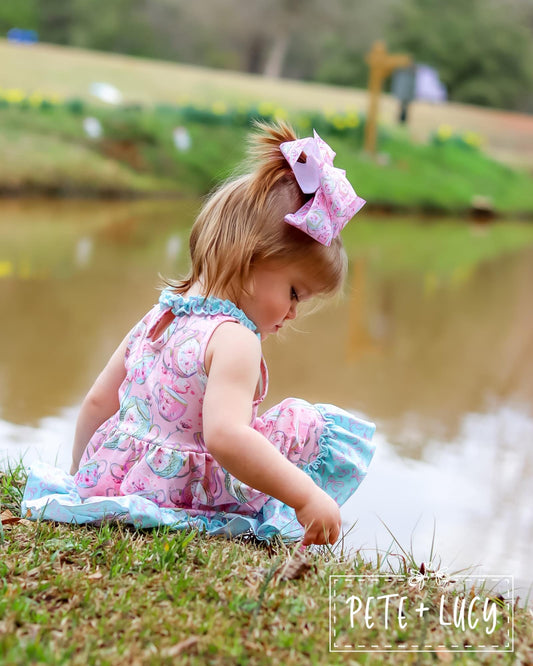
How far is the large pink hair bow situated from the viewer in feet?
4.74

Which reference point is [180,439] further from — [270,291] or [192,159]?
[192,159]

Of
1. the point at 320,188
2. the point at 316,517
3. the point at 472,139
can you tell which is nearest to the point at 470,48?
the point at 472,139

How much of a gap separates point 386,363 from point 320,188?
5.70ft

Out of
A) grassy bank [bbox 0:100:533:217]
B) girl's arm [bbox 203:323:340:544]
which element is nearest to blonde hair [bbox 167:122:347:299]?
girl's arm [bbox 203:323:340:544]

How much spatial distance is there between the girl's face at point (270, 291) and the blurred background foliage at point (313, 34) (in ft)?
58.6

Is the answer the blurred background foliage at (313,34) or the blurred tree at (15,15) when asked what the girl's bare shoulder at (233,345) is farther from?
the blurred tree at (15,15)

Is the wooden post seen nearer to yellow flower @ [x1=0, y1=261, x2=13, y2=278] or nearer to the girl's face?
yellow flower @ [x1=0, y1=261, x2=13, y2=278]

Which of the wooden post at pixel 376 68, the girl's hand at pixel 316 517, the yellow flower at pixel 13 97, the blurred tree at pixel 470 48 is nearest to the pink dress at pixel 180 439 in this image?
the girl's hand at pixel 316 517

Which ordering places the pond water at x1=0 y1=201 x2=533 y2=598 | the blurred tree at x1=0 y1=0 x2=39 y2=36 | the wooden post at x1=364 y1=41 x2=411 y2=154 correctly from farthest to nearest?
the blurred tree at x1=0 y1=0 x2=39 y2=36 < the wooden post at x1=364 y1=41 x2=411 y2=154 < the pond water at x1=0 y1=201 x2=533 y2=598

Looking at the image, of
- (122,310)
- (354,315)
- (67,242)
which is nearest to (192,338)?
(122,310)

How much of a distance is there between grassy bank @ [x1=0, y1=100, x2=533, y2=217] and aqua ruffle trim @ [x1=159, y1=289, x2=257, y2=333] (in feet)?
19.6

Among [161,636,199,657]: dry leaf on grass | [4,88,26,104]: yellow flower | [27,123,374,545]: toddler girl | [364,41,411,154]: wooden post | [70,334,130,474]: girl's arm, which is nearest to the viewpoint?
[161,636,199,657]: dry leaf on grass

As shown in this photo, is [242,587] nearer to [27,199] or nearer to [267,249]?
[267,249]

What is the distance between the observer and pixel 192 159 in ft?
29.5
